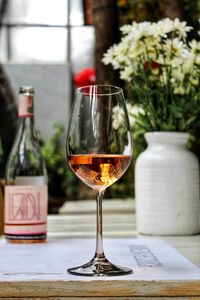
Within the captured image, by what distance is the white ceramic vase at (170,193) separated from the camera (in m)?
1.33

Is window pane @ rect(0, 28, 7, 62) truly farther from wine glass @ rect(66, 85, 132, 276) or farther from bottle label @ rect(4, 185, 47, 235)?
wine glass @ rect(66, 85, 132, 276)

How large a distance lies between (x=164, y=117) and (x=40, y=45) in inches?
213

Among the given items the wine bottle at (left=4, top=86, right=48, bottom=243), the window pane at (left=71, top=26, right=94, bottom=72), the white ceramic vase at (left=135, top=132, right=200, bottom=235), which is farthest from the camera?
the window pane at (left=71, top=26, right=94, bottom=72)

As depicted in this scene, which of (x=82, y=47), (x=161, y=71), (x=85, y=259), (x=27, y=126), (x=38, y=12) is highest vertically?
(x=38, y=12)

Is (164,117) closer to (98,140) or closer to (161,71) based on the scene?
(161,71)

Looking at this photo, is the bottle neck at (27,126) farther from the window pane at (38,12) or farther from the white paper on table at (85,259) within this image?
the window pane at (38,12)

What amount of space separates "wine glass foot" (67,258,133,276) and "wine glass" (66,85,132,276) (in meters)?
0.02

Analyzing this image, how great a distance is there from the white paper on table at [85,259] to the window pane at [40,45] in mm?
5612

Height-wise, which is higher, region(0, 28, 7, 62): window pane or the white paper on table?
region(0, 28, 7, 62): window pane

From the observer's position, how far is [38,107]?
6371 mm

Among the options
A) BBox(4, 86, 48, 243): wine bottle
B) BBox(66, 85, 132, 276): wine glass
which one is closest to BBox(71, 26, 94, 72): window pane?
BBox(4, 86, 48, 243): wine bottle

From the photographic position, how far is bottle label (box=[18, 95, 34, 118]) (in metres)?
1.21

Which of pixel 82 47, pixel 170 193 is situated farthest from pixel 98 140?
pixel 82 47

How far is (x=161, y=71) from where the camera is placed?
4.65 feet
